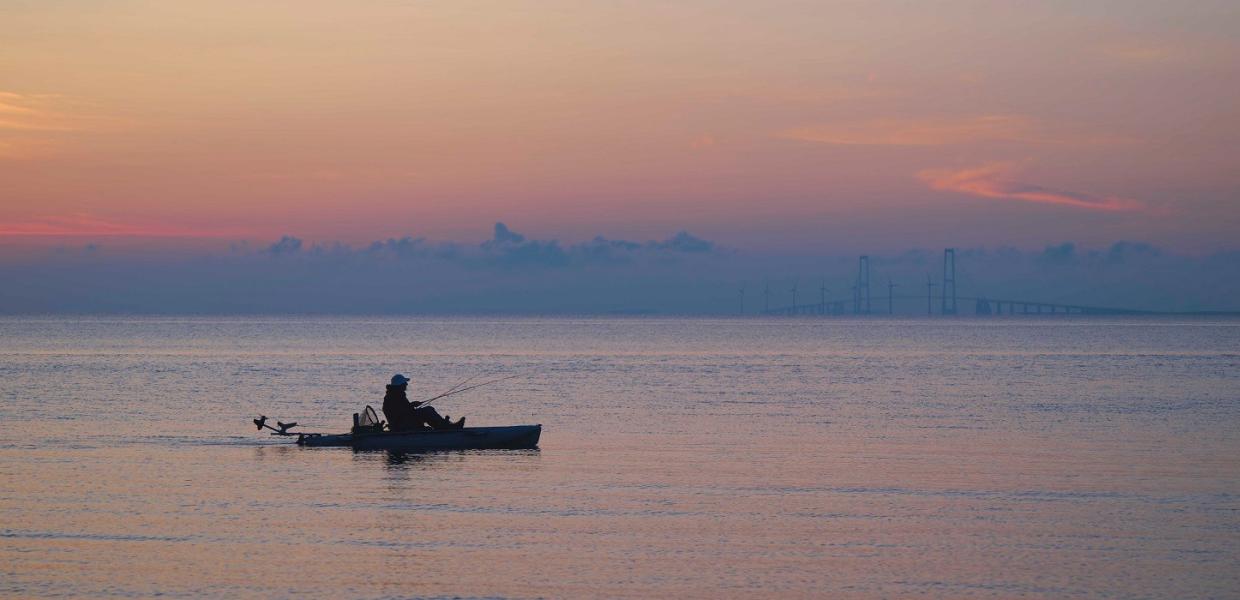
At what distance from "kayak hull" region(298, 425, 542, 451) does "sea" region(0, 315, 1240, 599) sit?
0.49 metres

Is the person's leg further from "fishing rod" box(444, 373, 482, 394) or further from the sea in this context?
"fishing rod" box(444, 373, 482, 394)

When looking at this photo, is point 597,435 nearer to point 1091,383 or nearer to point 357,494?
Result: point 357,494

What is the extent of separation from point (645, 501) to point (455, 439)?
976 centimetres

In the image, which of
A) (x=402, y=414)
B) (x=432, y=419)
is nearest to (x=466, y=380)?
(x=432, y=419)

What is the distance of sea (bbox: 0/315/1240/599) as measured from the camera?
17922 mm

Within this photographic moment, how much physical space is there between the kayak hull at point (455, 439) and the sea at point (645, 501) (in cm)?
49

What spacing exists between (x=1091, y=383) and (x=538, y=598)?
52649 mm

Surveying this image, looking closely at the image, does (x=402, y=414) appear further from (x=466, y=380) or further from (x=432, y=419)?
(x=466, y=380)

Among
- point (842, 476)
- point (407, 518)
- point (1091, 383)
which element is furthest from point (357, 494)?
point (1091, 383)

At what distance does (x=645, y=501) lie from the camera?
24031 mm

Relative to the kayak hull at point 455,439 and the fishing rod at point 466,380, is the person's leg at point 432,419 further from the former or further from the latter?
the fishing rod at point 466,380

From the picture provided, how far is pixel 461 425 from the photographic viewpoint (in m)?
33.0

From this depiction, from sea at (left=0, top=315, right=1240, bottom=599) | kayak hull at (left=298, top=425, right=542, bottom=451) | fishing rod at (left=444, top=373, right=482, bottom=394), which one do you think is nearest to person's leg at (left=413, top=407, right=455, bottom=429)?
kayak hull at (left=298, top=425, right=542, bottom=451)

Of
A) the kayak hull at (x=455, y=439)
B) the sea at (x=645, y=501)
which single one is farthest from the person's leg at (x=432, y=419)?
the sea at (x=645, y=501)
